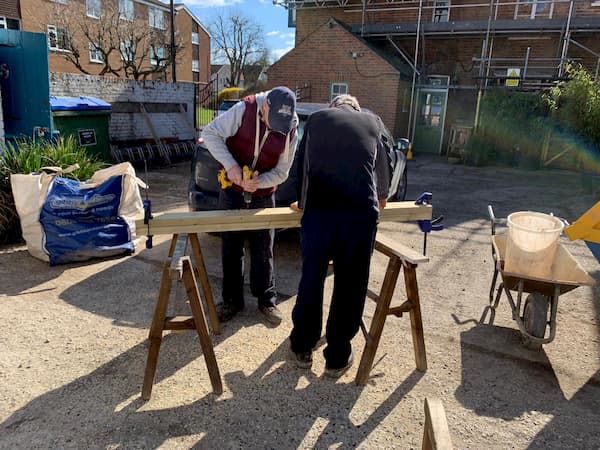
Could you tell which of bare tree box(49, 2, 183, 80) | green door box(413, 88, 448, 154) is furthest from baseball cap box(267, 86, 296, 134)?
bare tree box(49, 2, 183, 80)

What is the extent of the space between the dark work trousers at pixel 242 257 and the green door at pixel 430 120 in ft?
43.8

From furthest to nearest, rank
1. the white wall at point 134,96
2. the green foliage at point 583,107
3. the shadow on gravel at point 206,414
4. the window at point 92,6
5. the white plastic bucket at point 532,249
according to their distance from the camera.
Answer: the window at point 92,6
the green foliage at point 583,107
the white wall at point 134,96
the white plastic bucket at point 532,249
the shadow on gravel at point 206,414

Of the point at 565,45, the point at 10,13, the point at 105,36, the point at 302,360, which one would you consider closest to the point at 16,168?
the point at 302,360

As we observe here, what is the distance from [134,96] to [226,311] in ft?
27.9

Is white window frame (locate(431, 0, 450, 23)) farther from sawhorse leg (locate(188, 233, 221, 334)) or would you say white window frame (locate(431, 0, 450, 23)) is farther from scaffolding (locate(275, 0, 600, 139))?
sawhorse leg (locate(188, 233, 221, 334))

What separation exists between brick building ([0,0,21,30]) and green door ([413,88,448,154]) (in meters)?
19.6

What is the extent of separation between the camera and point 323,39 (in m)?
15.6

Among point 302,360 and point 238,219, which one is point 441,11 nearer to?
point 238,219

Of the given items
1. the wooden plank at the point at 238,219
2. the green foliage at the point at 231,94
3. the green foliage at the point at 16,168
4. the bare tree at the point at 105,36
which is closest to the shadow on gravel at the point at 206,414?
the wooden plank at the point at 238,219

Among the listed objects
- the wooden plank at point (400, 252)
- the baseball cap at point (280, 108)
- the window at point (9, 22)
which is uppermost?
the window at point (9, 22)

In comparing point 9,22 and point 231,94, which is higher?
point 9,22

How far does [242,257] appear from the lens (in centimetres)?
359

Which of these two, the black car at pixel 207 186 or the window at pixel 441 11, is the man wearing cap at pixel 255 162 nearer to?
the black car at pixel 207 186

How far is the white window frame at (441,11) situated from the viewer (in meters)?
15.6
